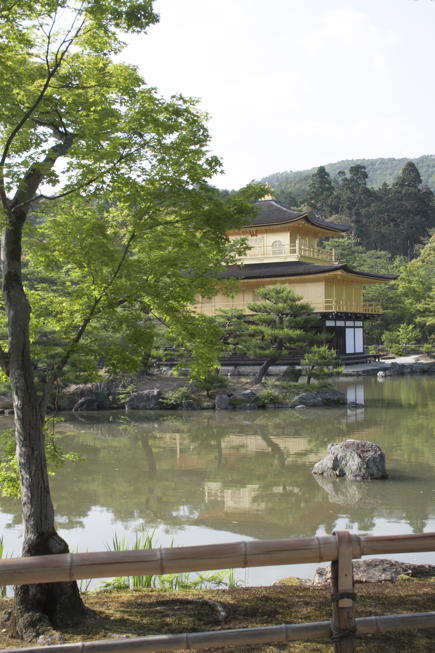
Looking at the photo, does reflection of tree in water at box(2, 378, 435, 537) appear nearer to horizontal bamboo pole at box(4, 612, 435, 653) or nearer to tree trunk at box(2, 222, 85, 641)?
tree trunk at box(2, 222, 85, 641)

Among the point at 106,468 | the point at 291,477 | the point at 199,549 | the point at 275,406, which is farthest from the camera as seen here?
the point at 275,406

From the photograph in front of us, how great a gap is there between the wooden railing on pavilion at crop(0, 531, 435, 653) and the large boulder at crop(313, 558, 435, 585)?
176 cm

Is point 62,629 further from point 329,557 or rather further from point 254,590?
point 329,557

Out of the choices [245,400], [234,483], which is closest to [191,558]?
[234,483]

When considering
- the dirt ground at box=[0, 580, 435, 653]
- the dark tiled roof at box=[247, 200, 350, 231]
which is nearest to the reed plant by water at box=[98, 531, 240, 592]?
the dirt ground at box=[0, 580, 435, 653]

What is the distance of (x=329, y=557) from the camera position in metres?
2.97

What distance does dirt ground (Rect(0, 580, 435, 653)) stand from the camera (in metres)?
3.45

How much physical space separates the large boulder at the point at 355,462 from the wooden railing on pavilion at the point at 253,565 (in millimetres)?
6323

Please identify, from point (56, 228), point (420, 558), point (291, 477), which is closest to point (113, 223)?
point (56, 228)

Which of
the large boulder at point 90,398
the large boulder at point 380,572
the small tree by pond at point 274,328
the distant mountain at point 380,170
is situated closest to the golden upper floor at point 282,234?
the small tree by pond at point 274,328

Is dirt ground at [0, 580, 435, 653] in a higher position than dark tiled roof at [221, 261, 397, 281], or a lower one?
lower

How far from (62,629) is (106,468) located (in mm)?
6836

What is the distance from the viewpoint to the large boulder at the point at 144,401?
17.8m

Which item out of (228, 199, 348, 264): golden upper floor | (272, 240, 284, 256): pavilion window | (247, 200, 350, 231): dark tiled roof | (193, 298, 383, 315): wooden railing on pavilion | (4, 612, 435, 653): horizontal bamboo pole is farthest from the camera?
(272, 240, 284, 256): pavilion window
